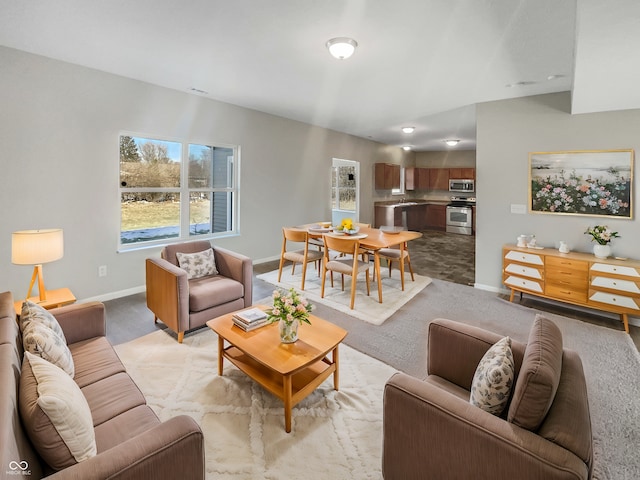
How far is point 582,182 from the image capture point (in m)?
3.77

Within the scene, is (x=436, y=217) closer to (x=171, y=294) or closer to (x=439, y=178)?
(x=439, y=178)

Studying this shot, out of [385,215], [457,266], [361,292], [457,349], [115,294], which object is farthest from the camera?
[385,215]

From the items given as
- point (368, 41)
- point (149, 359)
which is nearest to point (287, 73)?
point (368, 41)

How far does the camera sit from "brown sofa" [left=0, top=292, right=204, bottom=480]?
960mm

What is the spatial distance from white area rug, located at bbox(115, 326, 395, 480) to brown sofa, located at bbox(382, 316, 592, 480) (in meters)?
0.38

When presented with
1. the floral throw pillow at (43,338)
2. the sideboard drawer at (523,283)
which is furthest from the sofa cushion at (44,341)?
the sideboard drawer at (523,283)

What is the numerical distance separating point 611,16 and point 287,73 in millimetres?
2748

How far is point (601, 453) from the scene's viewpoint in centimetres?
175

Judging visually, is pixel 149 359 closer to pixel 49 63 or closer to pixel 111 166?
pixel 111 166

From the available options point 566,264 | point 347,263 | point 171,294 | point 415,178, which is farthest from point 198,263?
point 415,178

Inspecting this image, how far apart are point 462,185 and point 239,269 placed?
863 cm

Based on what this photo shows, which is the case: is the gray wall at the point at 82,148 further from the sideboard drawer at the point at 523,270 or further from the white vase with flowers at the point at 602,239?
the white vase with flowers at the point at 602,239

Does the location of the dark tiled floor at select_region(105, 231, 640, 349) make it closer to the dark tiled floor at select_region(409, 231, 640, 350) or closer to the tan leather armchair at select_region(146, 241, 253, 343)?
the dark tiled floor at select_region(409, 231, 640, 350)

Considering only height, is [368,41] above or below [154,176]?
above
